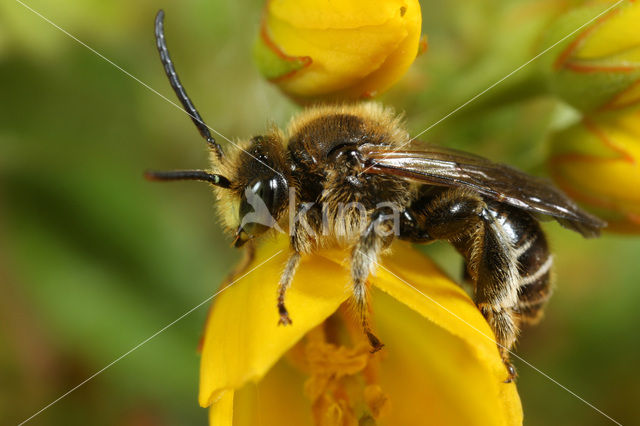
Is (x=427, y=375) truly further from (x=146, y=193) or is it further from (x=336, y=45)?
(x=146, y=193)

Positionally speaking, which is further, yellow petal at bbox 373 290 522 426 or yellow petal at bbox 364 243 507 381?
yellow petal at bbox 373 290 522 426

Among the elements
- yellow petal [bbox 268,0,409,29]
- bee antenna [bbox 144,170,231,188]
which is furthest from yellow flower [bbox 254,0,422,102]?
bee antenna [bbox 144,170,231,188]

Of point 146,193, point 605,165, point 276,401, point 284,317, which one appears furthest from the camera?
point 146,193

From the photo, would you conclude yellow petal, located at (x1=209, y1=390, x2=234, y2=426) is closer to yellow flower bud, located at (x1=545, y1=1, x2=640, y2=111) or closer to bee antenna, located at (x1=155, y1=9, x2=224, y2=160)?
bee antenna, located at (x1=155, y1=9, x2=224, y2=160)

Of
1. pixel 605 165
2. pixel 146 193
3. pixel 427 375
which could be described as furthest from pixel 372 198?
pixel 146 193

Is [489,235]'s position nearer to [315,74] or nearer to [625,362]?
[315,74]

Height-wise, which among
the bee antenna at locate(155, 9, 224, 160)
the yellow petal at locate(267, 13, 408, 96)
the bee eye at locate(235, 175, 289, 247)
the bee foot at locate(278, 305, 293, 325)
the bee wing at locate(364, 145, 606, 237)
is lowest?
the bee foot at locate(278, 305, 293, 325)
